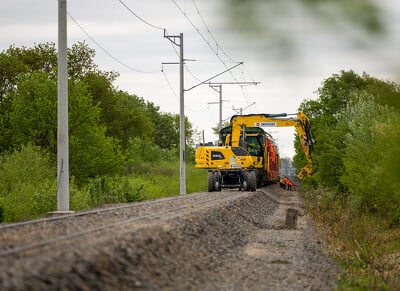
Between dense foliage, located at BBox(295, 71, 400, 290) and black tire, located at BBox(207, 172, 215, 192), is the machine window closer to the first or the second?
black tire, located at BBox(207, 172, 215, 192)

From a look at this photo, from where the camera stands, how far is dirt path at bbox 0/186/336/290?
8094 millimetres

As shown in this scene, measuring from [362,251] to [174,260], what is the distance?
23.5 ft

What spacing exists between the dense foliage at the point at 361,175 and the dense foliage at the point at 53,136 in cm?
991

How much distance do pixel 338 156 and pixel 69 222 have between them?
2902 centimetres

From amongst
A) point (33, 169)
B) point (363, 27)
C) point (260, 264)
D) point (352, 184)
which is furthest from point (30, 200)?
point (363, 27)

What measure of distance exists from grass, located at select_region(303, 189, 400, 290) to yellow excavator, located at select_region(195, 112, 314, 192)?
8.68 m

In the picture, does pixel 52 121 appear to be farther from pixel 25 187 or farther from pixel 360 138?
pixel 360 138

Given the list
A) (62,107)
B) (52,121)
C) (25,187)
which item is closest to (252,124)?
(25,187)

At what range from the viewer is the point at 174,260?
1211 centimetres

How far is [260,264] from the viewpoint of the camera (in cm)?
1373

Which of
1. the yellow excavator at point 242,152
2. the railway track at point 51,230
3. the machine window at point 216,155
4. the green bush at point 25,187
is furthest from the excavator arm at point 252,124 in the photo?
the railway track at point 51,230

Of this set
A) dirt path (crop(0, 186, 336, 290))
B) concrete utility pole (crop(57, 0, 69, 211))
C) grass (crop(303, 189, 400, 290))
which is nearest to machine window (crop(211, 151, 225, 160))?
grass (crop(303, 189, 400, 290))

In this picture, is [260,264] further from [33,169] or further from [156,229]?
[33,169]

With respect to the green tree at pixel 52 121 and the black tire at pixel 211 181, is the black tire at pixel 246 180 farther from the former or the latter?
the green tree at pixel 52 121
